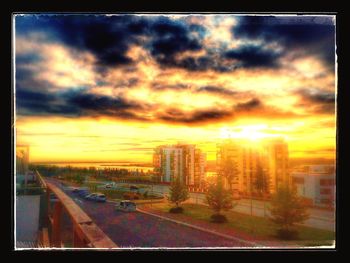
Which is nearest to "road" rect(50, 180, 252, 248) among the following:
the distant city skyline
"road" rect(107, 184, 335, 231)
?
"road" rect(107, 184, 335, 231)

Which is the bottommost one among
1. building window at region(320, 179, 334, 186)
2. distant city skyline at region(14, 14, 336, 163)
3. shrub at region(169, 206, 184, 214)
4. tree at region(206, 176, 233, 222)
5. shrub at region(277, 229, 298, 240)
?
shrub at region(277, 229, 298, 240)

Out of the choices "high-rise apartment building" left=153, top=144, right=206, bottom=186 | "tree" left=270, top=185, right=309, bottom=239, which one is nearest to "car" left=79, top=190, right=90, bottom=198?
"high-rise apartment building" left=153, top=144, right=206, bottom=186

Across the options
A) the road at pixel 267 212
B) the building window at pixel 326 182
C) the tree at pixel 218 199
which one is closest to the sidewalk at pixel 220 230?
the tree at pixel 218 199

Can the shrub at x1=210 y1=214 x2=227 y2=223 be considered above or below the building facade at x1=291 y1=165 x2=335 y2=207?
below

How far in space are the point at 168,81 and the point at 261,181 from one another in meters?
1.84

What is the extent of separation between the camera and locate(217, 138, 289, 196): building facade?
15.2ft

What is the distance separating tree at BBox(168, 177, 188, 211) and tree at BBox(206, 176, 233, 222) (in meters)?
0.31

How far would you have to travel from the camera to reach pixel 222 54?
15.2ft

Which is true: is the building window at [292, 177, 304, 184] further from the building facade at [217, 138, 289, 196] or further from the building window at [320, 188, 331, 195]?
the building window at [320, 188, 331, 195]

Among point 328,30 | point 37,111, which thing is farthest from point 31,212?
point 328,30

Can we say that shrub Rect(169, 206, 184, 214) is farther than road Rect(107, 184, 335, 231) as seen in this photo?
Yes

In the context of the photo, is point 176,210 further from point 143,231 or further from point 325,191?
point 325,191

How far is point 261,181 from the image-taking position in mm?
4656
